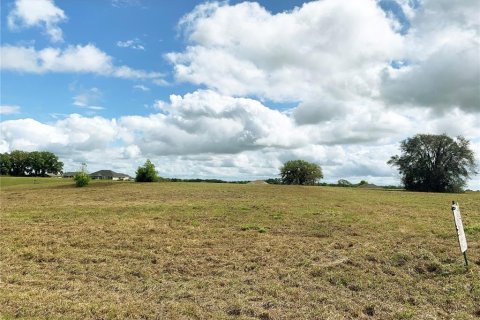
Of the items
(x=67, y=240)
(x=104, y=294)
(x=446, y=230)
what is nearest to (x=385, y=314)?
(x=104, y=294)

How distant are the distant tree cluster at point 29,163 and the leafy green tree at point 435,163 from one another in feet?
407

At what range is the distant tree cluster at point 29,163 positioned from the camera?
133 m

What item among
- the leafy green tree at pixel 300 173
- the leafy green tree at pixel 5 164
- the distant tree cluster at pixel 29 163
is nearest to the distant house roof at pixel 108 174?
the distant tree cluster at pixel 29 163

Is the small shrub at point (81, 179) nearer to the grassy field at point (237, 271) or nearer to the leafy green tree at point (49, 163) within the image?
the grassy field at point (237, 271)

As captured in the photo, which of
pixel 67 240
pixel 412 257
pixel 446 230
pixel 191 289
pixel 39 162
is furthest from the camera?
pixel 39 162

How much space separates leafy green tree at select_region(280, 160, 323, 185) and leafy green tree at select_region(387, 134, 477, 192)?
81.9ft

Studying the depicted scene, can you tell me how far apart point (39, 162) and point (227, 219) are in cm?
14113

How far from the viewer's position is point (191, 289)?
880 cm

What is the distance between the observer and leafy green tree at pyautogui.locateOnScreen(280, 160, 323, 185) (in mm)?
96438

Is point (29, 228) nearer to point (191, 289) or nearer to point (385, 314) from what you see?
point (191, 289)

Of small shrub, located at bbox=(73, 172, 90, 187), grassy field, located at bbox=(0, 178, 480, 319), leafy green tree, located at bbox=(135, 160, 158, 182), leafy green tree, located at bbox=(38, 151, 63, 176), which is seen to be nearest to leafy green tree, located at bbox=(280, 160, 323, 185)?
leafy green tree, located at bbox=(135, 160, 158, 182)

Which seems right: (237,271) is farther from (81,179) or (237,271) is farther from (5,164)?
(5,164)

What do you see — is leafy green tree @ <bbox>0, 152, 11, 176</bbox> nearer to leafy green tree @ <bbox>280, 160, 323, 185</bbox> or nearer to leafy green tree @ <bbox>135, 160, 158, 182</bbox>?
leafy green tree @ <bbox>135, 160, 158, 182</bbox>

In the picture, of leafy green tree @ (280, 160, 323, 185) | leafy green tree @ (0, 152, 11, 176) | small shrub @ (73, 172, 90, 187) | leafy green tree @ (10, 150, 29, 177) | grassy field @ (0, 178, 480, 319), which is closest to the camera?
grassy field @ (0, 178, 480, 319)
